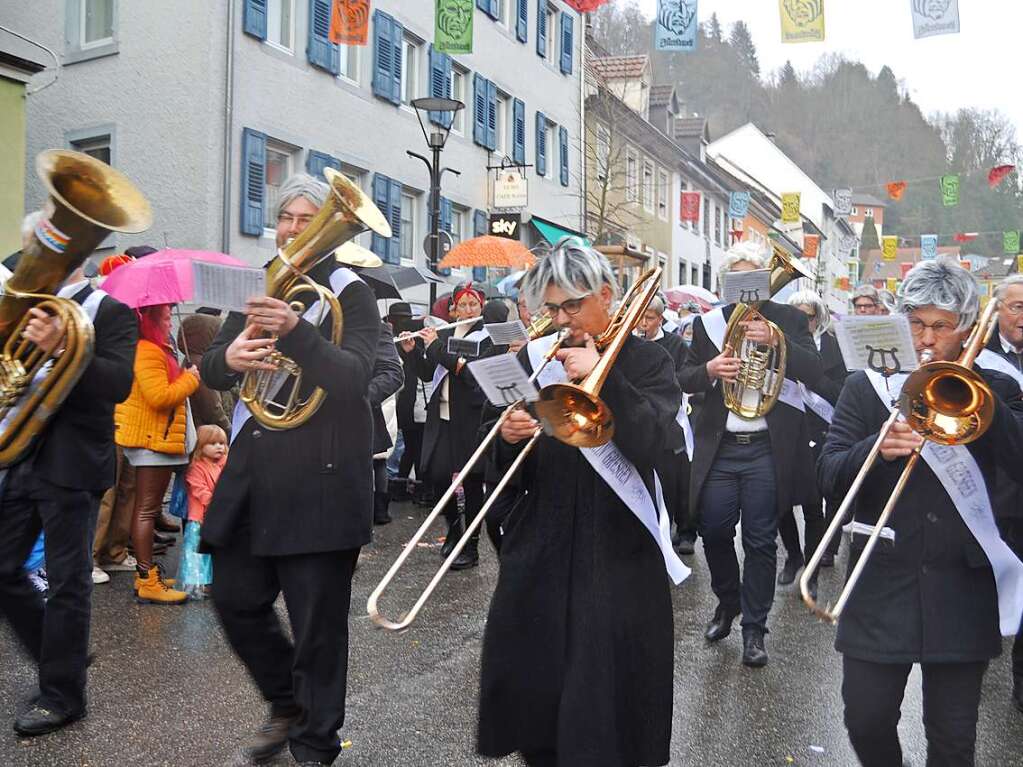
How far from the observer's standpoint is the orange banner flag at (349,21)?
15.0 m

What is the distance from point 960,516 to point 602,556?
1.02 m

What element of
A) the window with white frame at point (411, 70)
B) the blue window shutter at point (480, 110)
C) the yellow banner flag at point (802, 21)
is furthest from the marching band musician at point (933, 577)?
the blue window shutter at point (480, 110)

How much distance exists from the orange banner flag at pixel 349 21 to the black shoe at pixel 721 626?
10.5 meters

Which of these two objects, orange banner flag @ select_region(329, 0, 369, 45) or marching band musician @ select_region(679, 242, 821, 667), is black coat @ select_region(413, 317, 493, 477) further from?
orange banner flag @ select_region(329, 0, 369, 45)

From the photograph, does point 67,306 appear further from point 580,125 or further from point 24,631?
point 580,125

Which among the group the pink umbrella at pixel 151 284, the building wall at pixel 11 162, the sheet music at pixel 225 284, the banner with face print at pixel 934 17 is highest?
the banner with face print at pixel 934 17

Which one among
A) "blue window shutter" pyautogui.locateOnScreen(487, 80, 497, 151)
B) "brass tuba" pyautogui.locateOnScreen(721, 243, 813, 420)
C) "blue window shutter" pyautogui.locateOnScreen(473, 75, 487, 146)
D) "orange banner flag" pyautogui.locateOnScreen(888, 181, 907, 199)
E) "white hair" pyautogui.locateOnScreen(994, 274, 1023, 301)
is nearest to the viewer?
"white hair" pyautogui.locateOnScreen(994, 274, 1023, 301)

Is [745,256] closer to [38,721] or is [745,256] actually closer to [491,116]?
[38,721]

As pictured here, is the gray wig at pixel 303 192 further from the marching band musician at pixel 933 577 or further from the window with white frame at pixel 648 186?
the window with white frame at pixel 648 186

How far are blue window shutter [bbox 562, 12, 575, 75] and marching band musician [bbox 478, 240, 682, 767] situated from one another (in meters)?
26.3

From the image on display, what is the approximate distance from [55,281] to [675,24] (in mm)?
10079

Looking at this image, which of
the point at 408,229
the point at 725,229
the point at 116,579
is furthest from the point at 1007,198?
the point at 116,579

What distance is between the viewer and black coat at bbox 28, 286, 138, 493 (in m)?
4.52

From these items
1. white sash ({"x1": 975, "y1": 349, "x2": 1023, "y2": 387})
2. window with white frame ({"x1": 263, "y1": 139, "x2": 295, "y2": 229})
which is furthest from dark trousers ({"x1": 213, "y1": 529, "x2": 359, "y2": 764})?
window with white frame ({"x1": 263, "y1": 139, "x2": 295, "y2": 229})
